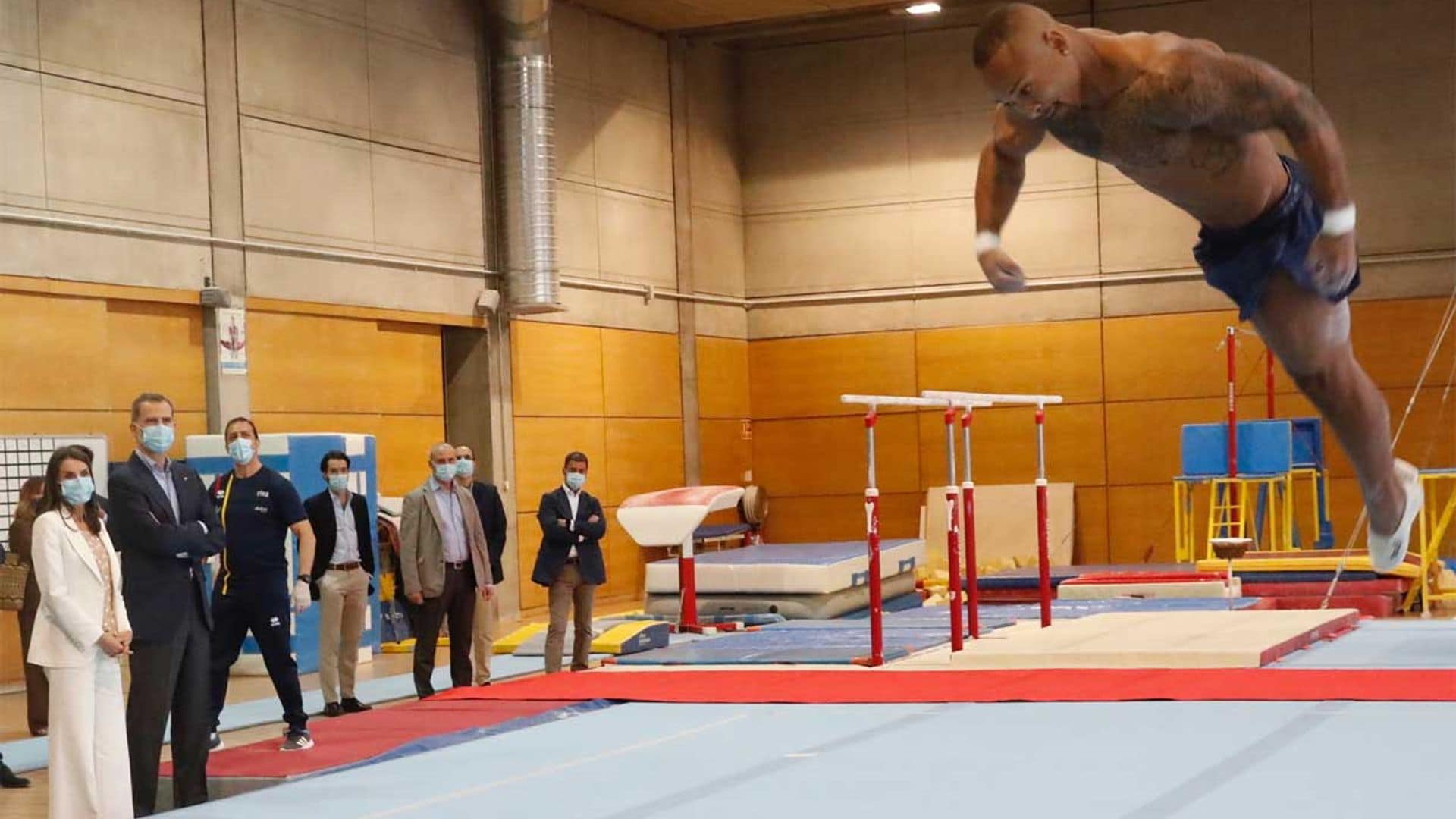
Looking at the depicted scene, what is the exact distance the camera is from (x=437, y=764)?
27.5 ft

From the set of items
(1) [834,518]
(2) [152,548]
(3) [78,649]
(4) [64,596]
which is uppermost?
(2) [152,548]

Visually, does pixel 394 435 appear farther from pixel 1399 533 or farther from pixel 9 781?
pixel 1399 533

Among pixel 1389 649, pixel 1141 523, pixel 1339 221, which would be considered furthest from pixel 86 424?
pixel 1141 523

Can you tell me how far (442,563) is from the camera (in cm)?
1124

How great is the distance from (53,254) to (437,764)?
283 inches

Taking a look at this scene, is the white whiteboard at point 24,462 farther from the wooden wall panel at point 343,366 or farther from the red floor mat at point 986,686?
the red floor mat at point 986,686

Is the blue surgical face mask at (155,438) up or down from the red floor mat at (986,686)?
up

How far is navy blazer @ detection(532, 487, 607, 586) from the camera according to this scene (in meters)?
12.1

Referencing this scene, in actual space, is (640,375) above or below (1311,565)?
above

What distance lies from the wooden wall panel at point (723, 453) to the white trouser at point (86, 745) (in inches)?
597

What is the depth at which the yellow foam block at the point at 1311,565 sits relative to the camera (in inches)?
601

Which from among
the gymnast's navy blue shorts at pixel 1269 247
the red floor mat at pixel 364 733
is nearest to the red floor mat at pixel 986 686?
the red floor mat at pixel 364 733

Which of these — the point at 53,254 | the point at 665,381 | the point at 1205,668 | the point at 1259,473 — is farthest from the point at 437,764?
the point at 665,381

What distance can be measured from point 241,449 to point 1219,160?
6.13m
